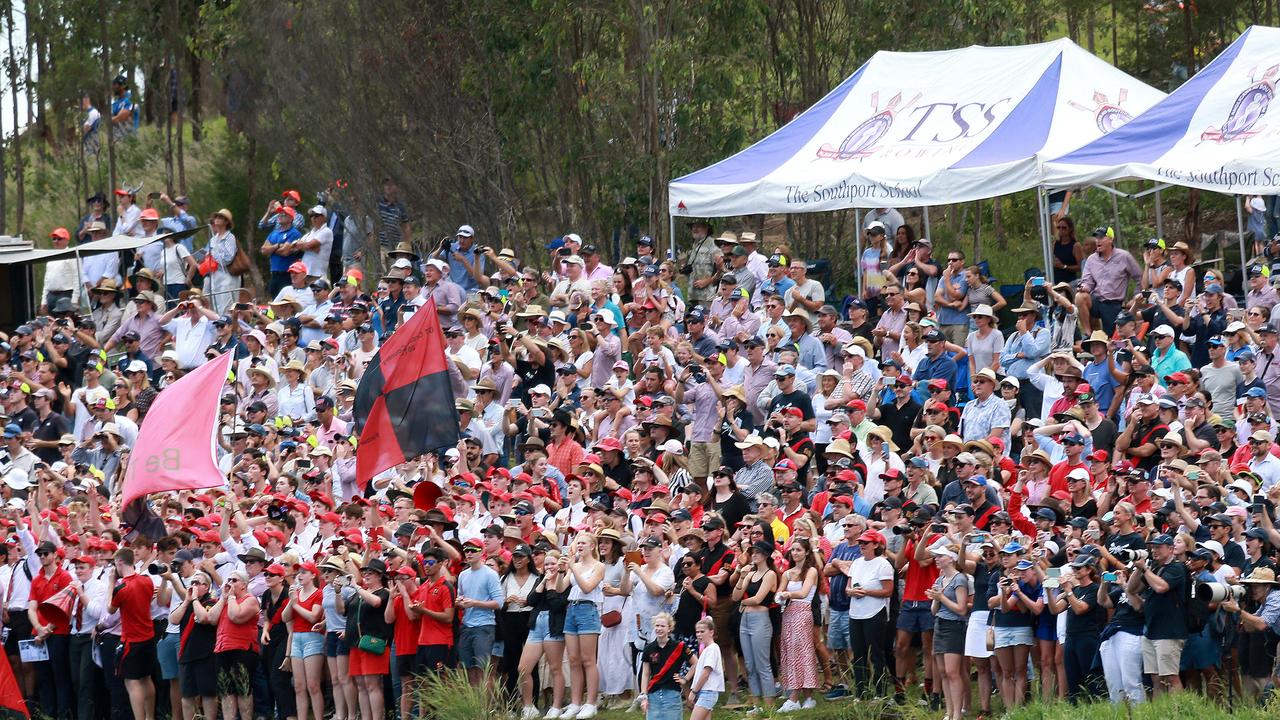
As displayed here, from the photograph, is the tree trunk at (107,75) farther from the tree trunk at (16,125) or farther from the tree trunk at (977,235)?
the tree trunk at (977,235)

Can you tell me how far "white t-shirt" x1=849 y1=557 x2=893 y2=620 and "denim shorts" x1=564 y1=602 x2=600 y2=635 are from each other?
7.85ft

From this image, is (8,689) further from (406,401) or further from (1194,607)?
(1194,607)

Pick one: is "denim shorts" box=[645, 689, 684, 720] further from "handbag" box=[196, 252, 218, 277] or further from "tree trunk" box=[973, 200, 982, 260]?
"handbag" box=[196, 252, 218, 277]

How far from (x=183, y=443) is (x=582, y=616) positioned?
397 cm

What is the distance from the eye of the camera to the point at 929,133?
80.4ft

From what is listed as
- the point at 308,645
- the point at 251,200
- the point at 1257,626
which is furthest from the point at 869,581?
the point at 251,200

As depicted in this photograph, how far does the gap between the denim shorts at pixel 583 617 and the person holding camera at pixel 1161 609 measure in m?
4.97

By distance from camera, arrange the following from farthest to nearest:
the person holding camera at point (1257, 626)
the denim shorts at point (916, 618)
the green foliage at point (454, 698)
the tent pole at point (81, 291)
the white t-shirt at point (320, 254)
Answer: the tent pole at point (81, 291) → the white t-shirt at point (320, 254) → the green foliage at point (454, 698) → the denim shorts at point (916, 618) → the person holding camera at point (1257, 626)

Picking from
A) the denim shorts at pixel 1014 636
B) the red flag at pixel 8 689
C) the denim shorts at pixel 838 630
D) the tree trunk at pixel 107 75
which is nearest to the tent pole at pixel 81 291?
the tree trunk at pixel 107 75

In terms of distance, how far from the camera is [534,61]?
103 ft

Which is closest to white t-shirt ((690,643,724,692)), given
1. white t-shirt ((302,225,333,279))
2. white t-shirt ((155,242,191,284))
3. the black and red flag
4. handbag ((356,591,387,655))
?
the black and red flag

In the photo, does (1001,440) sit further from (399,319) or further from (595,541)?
(399,319)

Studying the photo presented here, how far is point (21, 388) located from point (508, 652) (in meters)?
9.47

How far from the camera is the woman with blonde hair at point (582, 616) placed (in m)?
17.8
